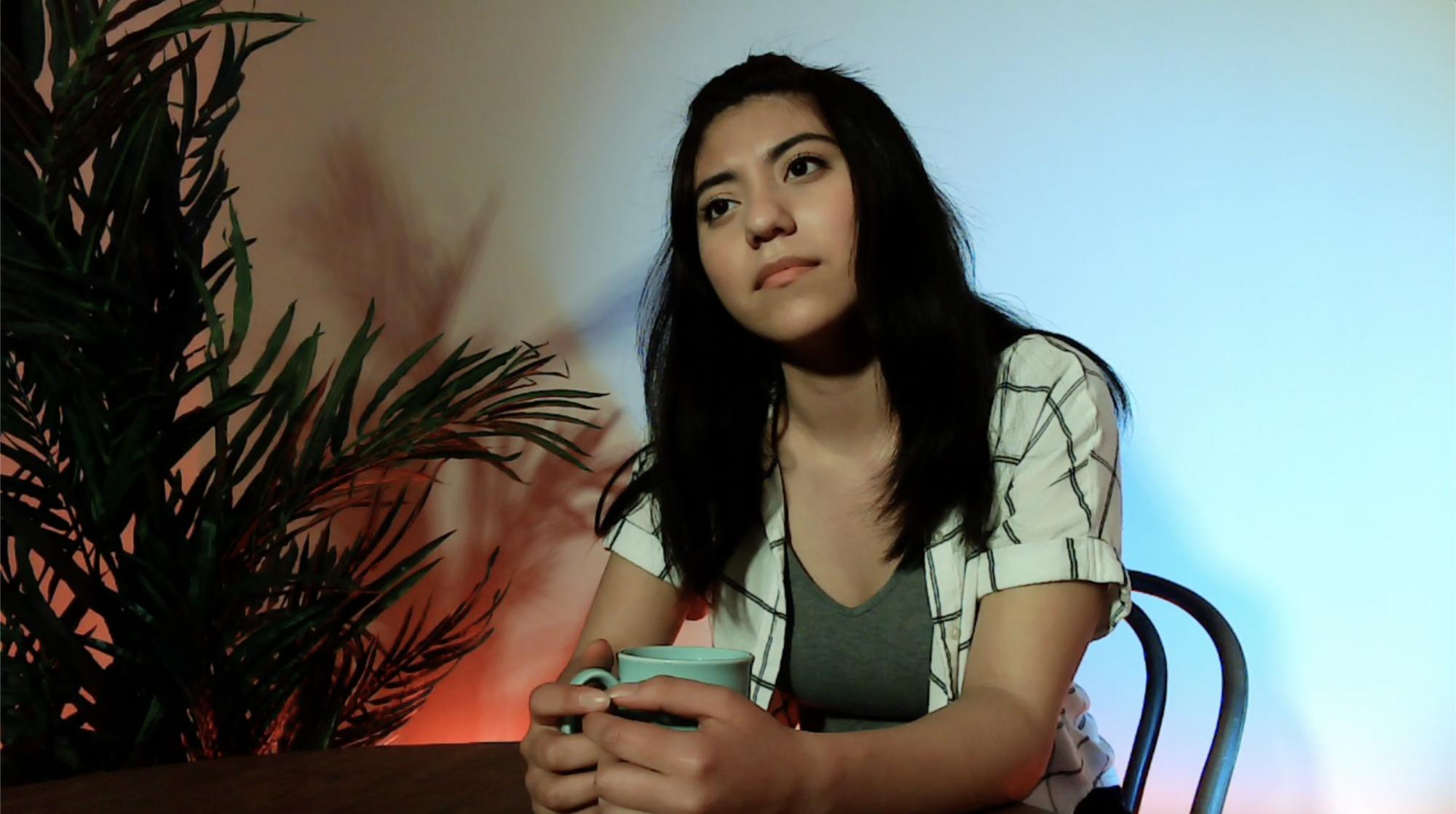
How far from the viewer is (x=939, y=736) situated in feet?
2.51

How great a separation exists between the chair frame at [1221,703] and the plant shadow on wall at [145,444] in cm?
92

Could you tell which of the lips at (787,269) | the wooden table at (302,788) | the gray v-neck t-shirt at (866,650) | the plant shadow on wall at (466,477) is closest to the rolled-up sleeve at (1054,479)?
the gray v-neck t-shirt at (866,650)

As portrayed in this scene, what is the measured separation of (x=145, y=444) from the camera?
1.45m

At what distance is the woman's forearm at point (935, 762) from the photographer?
69 centimetres

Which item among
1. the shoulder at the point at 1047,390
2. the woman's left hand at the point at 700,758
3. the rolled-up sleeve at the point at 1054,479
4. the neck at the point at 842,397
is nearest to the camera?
the woman's left hand at the point at 700,758

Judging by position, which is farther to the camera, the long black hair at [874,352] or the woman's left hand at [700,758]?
the long black hair at [874,352]

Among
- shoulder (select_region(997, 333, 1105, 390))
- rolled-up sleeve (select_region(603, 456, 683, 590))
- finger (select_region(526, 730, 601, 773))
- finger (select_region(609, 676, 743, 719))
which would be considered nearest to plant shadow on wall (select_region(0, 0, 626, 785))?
rolled-up sleeve (select_region(603, 456, 683, 590))

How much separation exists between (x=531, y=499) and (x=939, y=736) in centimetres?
162

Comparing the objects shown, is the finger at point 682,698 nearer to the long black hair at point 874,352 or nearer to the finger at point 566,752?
the finger at point 566,752

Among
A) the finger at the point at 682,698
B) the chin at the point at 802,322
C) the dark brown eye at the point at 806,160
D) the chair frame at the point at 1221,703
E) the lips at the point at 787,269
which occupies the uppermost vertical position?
the dark brown eye at the point at 806,160

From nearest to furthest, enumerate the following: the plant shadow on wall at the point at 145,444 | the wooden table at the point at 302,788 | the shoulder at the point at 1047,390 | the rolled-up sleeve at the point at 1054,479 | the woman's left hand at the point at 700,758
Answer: the woman's left hand at the point at 700,758 → the wooden table at the point at 302,788 → the rolled-up sleeve at the point at 1054,479 → the shoulder at the point at 1047,390 → the plant shadow on wall at the point at 145,444

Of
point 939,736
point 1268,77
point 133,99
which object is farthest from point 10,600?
point 1268,77

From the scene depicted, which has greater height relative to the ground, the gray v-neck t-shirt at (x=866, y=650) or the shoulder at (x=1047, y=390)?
the shoulder at (x=1047, y=390)

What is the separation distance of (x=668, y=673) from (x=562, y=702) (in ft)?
0.30
